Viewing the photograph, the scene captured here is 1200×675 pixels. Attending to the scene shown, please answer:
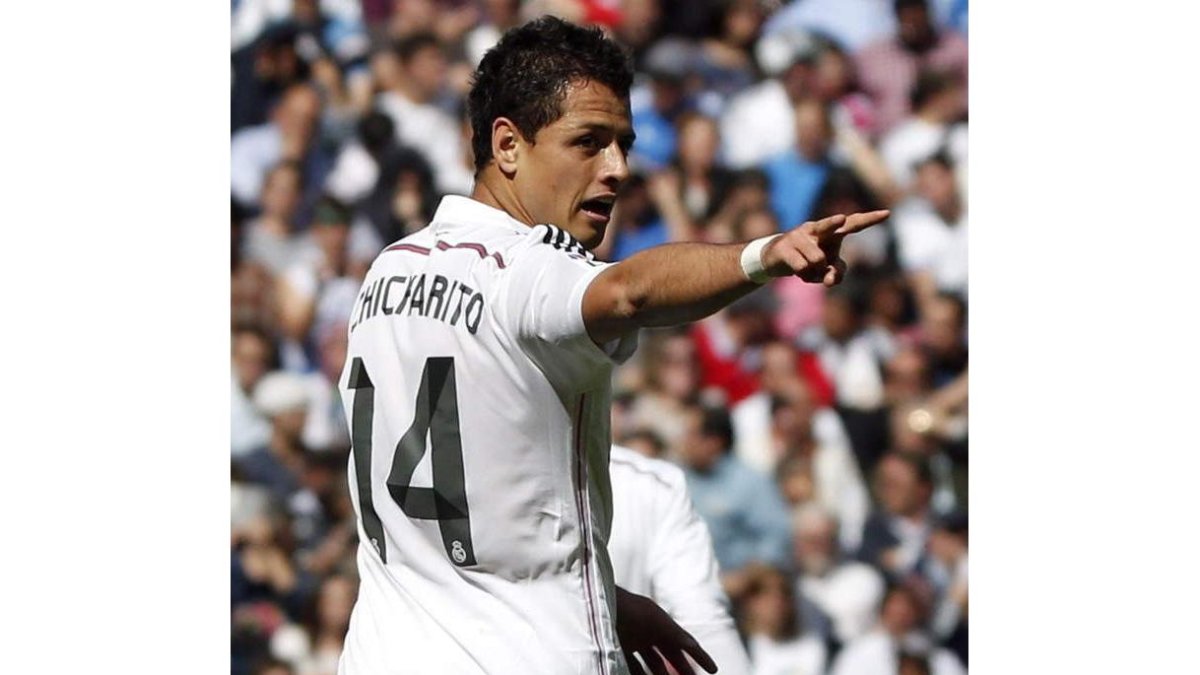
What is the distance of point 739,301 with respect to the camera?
17.2 feet

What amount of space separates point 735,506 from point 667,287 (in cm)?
344

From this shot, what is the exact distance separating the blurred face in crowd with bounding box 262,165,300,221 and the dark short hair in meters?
3.26

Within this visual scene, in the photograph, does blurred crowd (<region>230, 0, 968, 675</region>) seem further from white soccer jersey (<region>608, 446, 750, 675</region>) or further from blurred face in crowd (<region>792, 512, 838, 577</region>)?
white soccer jersey (<region>608, 446, 750, 675</region>)

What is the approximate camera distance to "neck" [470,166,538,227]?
94.8 inches

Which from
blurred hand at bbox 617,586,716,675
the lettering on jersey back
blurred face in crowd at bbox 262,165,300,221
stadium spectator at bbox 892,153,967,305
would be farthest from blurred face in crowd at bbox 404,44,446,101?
blurred hand at bbox 617,586,716,675

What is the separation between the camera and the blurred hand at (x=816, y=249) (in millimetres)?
1810

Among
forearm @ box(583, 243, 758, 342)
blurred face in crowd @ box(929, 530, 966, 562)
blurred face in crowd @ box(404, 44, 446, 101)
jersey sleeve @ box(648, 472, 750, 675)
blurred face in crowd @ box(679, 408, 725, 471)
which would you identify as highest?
blurred face in crowd @ box(404, 44, 446, 101)

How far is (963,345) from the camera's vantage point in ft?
17.4

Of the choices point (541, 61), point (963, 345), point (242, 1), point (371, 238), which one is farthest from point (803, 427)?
point (541, 61)

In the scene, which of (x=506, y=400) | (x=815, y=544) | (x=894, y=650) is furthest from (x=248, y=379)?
(x=506, y=400)

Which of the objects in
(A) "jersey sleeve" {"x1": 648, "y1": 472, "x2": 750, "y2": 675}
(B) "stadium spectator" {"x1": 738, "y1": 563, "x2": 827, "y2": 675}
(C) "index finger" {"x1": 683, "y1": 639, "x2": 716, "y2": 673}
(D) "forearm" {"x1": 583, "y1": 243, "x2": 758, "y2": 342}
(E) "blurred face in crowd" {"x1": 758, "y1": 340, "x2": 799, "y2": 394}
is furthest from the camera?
(E) "blurred face in crowd" {"x1": 758, "y1": 340, "x2": 799, "y2": 394}

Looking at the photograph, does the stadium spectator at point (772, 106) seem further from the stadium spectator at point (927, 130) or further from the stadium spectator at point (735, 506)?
the stadium spectator at point (735, 506)

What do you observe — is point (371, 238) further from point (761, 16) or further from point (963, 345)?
point (963, 345)

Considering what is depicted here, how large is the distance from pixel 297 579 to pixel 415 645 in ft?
11.2
